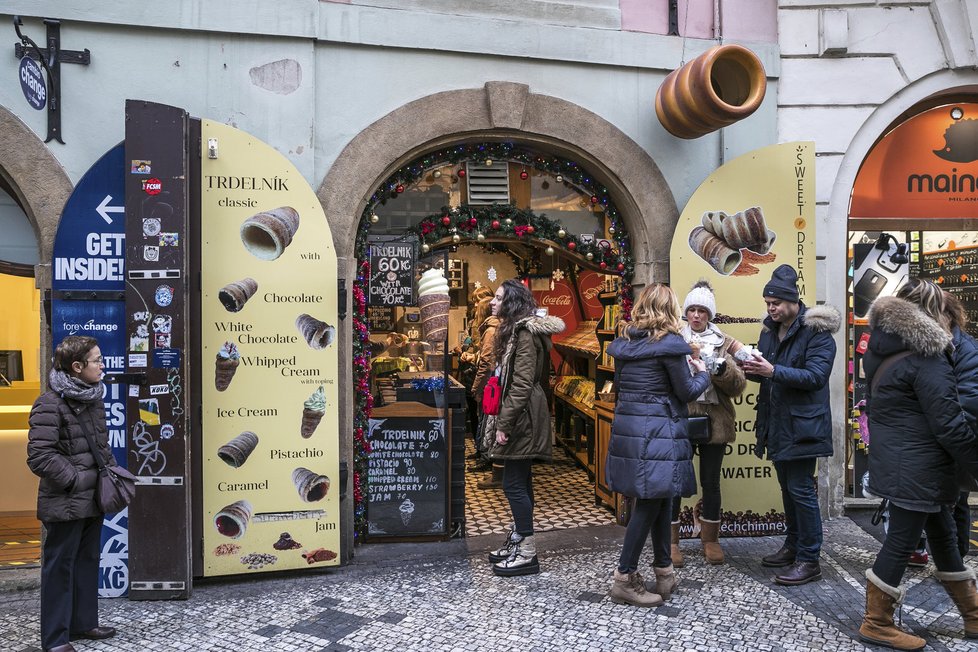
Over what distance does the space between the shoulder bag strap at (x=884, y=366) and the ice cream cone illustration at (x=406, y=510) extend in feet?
11.2

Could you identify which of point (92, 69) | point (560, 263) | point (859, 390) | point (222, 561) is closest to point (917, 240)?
point (859, 390)

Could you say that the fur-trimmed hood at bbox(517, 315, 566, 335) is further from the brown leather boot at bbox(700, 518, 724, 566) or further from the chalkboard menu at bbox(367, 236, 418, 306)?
the brown leather boot at bbox(700, 518, 724, 566)

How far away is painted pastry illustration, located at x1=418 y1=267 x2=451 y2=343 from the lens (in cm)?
600

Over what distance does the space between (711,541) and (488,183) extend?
323 cm

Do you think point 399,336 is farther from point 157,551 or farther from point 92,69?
point 92,69

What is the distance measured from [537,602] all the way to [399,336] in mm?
2502

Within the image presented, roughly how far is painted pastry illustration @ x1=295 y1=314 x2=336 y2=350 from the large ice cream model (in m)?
0.96

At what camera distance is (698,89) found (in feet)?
18.4

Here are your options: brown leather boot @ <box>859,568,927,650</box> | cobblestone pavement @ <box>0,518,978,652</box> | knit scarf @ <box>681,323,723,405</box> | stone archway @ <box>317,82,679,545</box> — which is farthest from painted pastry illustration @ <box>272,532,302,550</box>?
brown leather boot @ <box>859,568,927,650</box>

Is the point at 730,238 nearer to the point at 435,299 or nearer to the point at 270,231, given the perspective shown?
the point at 435,299

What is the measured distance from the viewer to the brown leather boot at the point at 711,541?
539 centimetres

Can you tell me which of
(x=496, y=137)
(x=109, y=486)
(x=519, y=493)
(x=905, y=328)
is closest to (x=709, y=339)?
(x=905, y=328)

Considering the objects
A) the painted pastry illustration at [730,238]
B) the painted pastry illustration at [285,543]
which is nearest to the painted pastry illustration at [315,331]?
the painted pastry illustration at [285,543]

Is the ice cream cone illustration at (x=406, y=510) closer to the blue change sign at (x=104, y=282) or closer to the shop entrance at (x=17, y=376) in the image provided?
the blue change sign at (x=104, y=282)
